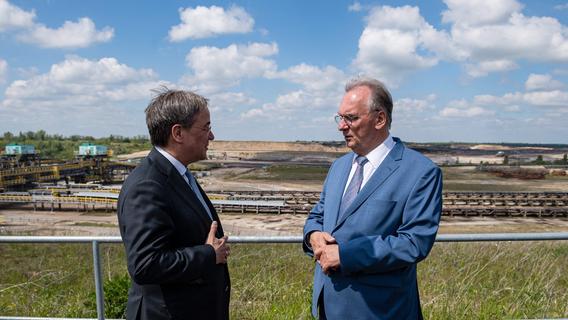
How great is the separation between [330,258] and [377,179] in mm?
457

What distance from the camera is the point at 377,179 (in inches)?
84.7

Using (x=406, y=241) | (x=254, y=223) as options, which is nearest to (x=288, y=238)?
(x=406, y=241)

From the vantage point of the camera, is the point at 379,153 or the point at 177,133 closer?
the point at 177,133

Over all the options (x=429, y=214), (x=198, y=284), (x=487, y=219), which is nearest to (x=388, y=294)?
(x=429, y=214)

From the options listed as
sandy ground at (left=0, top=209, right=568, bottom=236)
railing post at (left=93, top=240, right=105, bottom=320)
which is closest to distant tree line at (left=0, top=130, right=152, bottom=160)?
sandy ground at (left=0, top=209, right=568, bottom=236)

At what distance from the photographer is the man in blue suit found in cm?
200

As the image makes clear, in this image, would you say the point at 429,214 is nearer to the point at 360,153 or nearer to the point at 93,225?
the point at 360,153

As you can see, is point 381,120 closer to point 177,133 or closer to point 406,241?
point 406,241

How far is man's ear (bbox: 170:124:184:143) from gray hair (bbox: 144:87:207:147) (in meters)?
0.01

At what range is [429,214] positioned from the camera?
202cm

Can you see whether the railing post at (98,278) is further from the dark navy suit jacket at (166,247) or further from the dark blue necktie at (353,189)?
the dark blue necktie at (353,189)

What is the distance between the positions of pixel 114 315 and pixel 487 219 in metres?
30.7

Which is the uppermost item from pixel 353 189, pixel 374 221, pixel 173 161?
pixel 173 161

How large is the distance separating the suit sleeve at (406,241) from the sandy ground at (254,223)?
2245cm
